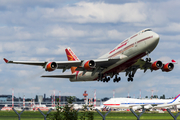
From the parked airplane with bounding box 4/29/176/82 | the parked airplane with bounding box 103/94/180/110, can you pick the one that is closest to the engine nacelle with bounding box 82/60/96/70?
the parked airplane with bounding box 4/29/176/82

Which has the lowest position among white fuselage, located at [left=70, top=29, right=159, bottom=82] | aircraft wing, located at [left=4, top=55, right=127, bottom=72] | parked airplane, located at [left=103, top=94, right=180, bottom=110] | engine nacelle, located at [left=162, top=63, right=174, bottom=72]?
parked airplane, located at [left=103, top=94, right=180, bottom=110]

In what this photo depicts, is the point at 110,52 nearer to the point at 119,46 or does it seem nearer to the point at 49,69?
the point at 119,46

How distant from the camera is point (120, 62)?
54719mm

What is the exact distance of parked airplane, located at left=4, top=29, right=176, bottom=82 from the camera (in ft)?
165

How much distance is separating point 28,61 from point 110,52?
15.8m

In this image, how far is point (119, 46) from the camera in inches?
2201

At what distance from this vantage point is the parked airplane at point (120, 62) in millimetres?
50406

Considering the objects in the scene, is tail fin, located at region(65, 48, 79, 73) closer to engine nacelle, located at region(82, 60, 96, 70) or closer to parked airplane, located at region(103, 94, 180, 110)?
engine nacelle, located at region(82, 60, 96, 70)

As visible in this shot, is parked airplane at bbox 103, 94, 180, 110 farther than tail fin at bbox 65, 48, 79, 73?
Yes

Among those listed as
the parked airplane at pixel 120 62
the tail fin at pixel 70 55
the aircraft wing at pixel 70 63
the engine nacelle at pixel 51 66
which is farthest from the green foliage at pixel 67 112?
the tail fin at pixel 70 55

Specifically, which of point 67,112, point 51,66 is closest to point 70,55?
point 51,66

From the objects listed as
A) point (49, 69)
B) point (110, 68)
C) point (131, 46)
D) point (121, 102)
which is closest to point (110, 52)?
point (110, 68)

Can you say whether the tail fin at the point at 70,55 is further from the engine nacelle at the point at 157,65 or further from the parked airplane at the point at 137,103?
the parked airplane at the point at 137,103

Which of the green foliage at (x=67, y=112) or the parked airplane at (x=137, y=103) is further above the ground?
the green foliage at (x=67, y=112)
